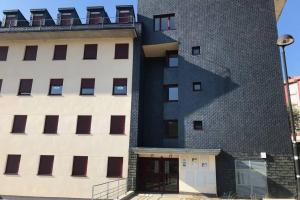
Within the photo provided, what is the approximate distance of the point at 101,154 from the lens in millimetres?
17625

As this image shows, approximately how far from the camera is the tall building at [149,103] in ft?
54.3

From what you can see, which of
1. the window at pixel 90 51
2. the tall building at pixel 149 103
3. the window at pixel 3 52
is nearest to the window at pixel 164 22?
the tall building at pixel 149 103

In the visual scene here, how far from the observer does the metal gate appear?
51.8 ft

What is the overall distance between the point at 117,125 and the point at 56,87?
552 cm

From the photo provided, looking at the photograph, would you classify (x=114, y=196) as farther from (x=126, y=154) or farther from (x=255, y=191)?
(x=255, y=191)

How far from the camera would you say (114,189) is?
55.0ft

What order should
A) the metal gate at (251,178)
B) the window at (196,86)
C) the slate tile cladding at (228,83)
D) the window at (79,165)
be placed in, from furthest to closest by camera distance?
the window at (196,86) < the window at (79,165) < the slate tile cladding at (228,83) < the metal gate at (251,178)

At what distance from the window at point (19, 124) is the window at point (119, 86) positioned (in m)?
6.81

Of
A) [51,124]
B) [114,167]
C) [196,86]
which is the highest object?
[196,86]

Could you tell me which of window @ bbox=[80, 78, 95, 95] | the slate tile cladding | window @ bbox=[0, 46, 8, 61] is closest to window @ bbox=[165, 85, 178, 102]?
the slate tile cladding

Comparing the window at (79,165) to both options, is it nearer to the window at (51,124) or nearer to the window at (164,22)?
the window at (51,124)

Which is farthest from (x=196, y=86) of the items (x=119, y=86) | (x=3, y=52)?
(x=3, y=52)

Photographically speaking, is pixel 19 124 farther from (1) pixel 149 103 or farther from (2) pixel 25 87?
(1) pixel 149 103

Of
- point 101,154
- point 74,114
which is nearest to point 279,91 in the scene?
point 101,154
